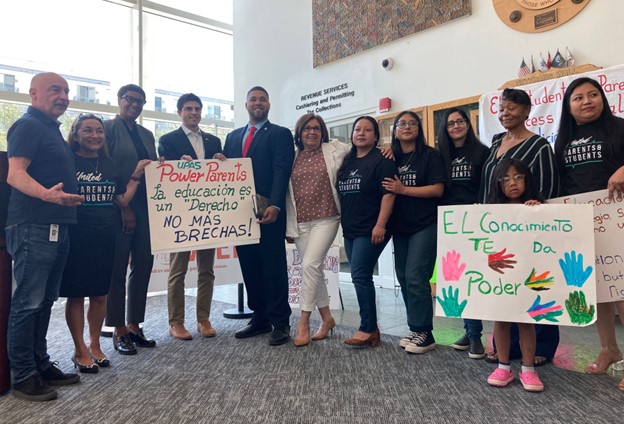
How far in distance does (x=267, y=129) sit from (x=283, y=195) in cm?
47

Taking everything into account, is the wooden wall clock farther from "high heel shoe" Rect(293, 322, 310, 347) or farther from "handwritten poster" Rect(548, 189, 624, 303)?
"high heel shoe" Rect(293, 322, 310, 347)

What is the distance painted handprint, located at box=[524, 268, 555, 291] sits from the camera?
1991mm

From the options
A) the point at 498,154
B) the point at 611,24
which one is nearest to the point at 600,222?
the point at 498,154

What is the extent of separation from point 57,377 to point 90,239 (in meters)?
0.69

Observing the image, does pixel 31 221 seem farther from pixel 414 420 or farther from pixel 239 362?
pixel 414 420

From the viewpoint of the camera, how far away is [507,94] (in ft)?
7.50

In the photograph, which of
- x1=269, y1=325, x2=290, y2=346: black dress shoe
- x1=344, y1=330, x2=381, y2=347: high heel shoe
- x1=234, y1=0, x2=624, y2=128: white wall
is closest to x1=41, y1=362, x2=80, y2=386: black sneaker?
x1=269, y1=325, x2=290, y2=346: black dress shoe

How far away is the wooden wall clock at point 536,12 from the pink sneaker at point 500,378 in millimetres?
3164

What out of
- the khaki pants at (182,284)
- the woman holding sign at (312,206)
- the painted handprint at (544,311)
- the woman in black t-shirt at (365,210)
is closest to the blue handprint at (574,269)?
the painted handprint at (544,311)

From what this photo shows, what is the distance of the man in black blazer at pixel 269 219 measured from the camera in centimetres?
287

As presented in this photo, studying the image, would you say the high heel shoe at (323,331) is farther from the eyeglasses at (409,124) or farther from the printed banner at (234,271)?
the eyeglasses at (409,124)

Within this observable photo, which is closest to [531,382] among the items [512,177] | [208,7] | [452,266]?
[452,266]

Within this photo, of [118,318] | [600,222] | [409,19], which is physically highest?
[409,19]

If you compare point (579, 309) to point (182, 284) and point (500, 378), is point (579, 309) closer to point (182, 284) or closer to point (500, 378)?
point (500, 378)
